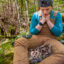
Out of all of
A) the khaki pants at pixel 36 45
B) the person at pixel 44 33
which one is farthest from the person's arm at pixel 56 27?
the khaki pants at pixel 36 45

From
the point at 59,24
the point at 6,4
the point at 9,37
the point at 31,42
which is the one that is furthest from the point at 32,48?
the point at 6,4

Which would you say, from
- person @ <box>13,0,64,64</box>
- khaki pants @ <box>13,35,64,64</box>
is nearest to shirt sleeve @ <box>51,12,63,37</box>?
person @ <box>13,0,64,64</box>

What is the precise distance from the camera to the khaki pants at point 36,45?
2.23 metres

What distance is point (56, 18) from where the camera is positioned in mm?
2672

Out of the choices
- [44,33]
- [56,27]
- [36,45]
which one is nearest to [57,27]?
[56,27]

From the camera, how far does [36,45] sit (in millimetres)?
2680

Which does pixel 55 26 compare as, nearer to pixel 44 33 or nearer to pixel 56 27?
pixel 56 27

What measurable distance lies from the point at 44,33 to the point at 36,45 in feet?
0.91

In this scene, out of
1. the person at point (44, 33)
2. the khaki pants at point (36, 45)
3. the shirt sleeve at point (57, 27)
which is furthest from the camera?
the shirt sleeve at point (57, 27)

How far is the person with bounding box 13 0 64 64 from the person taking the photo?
245cm

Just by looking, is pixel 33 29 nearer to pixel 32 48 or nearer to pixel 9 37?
pixel 32 48

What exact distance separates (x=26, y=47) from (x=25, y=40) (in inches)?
5.1

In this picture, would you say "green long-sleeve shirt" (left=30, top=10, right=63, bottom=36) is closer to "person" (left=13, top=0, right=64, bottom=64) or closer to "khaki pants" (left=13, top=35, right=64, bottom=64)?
"person" (left=13, top=0, right=64, bottom=64)

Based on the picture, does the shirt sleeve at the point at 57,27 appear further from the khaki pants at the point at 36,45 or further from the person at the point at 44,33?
the khaki pants at the point at 36,45
